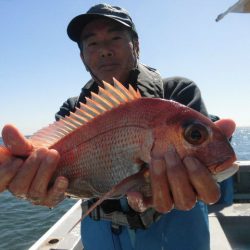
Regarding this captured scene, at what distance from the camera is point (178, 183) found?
2.08 m

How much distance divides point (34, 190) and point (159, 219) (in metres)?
1.30

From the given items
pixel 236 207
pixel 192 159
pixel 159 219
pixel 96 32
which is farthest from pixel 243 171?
pixel 192 159

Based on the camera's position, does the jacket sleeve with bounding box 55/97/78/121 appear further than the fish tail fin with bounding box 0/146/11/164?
Yes

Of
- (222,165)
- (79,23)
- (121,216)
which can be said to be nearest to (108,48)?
(79,23)

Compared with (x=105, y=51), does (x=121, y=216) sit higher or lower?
lower

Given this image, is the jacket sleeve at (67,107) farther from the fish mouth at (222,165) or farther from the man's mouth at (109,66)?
the fish mouth at (222,165)

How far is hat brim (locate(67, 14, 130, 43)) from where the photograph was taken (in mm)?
3193

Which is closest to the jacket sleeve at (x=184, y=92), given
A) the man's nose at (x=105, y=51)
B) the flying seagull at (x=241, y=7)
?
the man's nose at (x=105, y=51)

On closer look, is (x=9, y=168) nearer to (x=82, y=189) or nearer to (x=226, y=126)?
(x=82, y=189)

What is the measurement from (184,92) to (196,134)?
1370mm

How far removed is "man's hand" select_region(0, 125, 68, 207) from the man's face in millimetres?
1393

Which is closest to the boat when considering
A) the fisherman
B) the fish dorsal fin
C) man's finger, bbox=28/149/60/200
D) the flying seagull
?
the fisherman

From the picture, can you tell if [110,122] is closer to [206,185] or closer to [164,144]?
[164,144]

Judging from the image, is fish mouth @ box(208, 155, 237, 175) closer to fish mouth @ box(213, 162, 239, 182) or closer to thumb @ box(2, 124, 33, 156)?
fish mouth @ box(213, 162, 239, 182)
